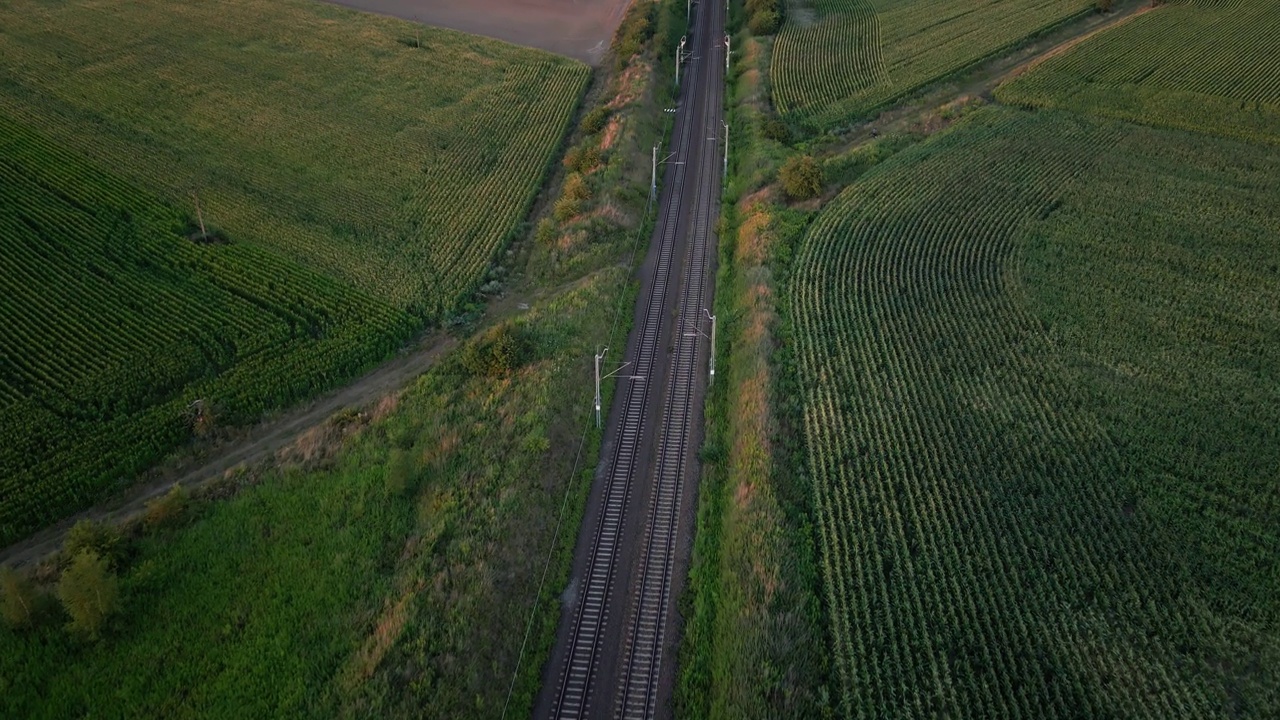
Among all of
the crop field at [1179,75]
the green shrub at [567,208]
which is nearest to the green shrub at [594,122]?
the green shrub at [567,208]

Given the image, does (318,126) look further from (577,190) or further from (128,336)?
(128,336)

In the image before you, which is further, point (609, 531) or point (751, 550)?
point (609, 531)

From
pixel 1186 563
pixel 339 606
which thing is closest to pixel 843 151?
pixel 1186 563

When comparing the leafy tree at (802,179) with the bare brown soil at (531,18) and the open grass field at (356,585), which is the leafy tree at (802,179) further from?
the bare brown soil at (531,18)

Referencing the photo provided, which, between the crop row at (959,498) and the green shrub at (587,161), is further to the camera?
the green shrub at (587,161)

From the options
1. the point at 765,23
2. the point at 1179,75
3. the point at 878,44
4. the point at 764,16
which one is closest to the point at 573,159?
the point at 765,23

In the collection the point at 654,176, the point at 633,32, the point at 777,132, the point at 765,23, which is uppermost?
the point at 633,32
